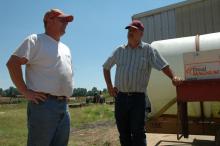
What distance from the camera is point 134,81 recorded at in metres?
5.73

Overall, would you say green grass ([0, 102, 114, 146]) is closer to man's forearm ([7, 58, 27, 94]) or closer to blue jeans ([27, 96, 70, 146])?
blue jeans ([27, 96, 70, 146])

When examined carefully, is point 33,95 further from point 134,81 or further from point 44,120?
point 134,81

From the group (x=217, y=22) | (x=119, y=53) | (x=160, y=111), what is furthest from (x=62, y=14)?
(x=217, y=22)

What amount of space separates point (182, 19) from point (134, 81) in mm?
9294

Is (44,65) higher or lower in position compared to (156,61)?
lower

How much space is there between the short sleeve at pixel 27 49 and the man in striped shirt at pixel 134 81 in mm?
1887

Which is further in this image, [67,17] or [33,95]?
[67,17]

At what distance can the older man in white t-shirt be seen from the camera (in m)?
4.10

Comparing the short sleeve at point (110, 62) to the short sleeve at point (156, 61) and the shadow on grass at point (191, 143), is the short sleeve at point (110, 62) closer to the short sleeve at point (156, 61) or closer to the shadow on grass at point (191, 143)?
the short sleeve at point (156, 61)

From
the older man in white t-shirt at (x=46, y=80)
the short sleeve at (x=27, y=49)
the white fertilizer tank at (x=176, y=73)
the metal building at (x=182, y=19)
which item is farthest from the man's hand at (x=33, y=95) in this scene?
the metal building at (x=182, y=19)

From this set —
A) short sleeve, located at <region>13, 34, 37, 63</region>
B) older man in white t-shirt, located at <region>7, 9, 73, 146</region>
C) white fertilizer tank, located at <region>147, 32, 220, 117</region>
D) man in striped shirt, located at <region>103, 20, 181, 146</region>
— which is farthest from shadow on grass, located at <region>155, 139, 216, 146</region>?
short sleeve, located at <region>13, 34, 37, 63</region>

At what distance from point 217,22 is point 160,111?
723cm

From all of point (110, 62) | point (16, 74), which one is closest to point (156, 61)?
point (110, 62)

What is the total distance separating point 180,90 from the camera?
5660mm
